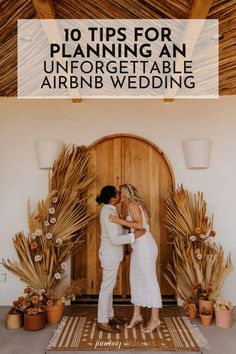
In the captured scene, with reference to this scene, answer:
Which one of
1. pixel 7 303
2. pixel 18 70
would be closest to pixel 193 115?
pixel 18 70

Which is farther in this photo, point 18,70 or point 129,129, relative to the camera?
point 129,129

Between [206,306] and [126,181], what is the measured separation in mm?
1642

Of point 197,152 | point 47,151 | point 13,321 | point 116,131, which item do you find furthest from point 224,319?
point 47,151

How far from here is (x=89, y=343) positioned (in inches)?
110

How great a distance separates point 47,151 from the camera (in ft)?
12.6

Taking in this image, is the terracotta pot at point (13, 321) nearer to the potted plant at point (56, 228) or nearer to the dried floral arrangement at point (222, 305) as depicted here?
the potted plant at point (56, 228)

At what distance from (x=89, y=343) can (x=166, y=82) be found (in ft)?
8.70

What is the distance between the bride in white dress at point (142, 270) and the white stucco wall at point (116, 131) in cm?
108

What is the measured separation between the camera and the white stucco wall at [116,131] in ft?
13.0


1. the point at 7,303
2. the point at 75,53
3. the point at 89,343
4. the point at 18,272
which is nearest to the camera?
the point at 89,343

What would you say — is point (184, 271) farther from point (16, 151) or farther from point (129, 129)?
A: point (16, 151)

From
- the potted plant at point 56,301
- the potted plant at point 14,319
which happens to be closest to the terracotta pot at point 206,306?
the potted plant at point 56,301

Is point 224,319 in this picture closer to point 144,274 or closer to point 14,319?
point 144,274

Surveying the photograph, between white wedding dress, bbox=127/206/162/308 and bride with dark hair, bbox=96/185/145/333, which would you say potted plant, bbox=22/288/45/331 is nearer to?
bride with dark hair, bbox=96/185/145/333
